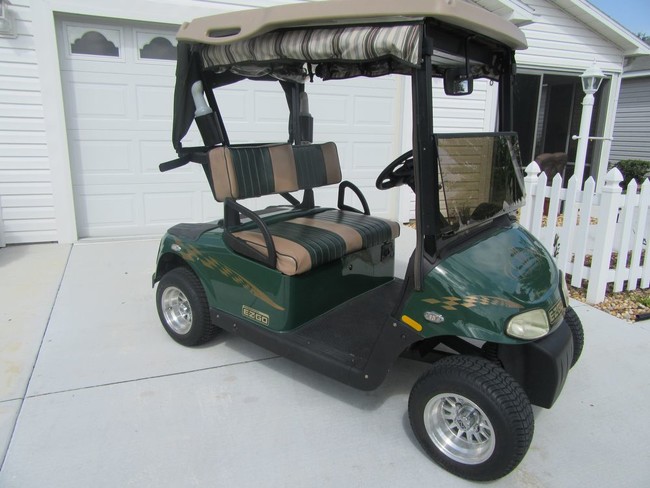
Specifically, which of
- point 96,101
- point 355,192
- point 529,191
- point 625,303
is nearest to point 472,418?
point 355,192

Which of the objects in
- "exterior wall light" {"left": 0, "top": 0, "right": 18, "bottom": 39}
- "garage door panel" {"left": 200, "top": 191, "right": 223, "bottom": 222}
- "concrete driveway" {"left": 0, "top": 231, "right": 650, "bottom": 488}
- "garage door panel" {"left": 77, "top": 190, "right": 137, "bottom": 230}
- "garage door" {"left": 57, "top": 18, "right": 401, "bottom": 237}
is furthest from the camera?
"garage door panel" {"left": 200, "top": 191, "right": 223, "bottom": 222}

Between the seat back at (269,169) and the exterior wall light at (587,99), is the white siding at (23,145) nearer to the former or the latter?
the seat back at (269,169)

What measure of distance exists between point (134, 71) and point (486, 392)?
4998 mm

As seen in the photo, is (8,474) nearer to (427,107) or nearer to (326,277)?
(326,277)

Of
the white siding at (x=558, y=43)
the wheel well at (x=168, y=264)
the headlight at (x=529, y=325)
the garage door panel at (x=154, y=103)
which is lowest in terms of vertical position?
the wheel well at (x=168, y=264)

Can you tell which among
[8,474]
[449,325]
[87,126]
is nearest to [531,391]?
[449,325]

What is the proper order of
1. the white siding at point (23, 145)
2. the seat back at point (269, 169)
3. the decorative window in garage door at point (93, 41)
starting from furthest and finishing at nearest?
1. the decorative window in garage door at point (93, 41)
2. the white siding at point (23, 145)
3. the seat back at point (269, 169)

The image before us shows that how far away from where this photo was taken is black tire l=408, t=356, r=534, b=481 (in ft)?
6.05

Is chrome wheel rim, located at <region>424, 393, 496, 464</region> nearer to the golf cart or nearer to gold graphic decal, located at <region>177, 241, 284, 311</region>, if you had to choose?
the golf cart

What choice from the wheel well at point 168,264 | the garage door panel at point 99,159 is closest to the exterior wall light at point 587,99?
the wheel well at point 168,264

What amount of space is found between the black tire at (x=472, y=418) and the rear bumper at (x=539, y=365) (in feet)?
0.47

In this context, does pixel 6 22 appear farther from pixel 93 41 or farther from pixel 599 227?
pixel 599 227

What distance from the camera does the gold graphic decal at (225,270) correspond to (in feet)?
8.59

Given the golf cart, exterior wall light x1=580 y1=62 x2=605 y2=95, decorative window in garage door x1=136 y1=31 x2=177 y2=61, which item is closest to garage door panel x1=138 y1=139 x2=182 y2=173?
decorative window in garage door x1=136 y1=31 x2=177 y2=61
